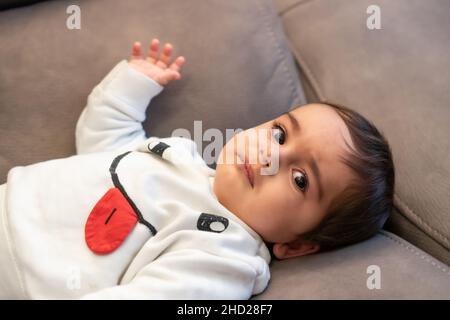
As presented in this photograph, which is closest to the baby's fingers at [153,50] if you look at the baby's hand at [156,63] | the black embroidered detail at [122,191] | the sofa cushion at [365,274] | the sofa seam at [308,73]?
the baby's hand at [156,63]

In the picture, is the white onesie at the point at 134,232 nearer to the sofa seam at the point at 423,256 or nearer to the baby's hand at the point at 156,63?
the baby's hand at the point at 156,63

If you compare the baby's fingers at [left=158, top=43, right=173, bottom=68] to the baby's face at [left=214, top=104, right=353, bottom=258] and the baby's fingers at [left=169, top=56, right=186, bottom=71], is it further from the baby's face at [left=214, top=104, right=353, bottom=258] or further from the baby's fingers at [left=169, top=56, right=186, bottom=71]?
the baby's face at [left=214, top=104, right=353, bottom=258]

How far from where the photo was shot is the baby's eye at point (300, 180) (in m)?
0.82

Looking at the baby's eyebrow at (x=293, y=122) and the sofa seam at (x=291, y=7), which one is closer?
the baby's eyebrow at (x=293, y=122)

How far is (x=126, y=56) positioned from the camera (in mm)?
1004

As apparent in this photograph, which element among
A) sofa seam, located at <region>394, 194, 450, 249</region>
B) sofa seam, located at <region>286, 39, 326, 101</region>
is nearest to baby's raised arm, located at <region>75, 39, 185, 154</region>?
sofa seam, located at <region>286, 39, 326, 101</region>

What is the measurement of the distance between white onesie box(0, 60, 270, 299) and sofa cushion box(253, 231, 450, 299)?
0.16 feet

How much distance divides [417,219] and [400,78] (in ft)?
1.09

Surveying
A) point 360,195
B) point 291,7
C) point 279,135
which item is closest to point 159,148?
point 279,135

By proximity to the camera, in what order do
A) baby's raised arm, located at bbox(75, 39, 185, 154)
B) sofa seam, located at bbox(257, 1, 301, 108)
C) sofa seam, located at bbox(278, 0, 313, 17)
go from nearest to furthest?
baby's raised arm, located at bbox(75, 39, 185, 154) → sofa seam, located at bbox(257, 1, 301, 108) → sofa seam, located at bbox(278, 0, 313, 17)

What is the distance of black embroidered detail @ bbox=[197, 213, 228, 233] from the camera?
31.3 inches

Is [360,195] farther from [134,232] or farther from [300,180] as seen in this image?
[134,232]

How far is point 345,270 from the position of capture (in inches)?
30.2
